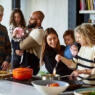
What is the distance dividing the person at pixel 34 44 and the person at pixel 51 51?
0.20 m

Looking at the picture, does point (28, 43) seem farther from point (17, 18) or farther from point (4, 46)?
point (17, 18)

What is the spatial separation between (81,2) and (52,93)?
2.61 metres

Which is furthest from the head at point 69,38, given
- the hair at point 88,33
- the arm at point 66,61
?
the hair at point 88,33

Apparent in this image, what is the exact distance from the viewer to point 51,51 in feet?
10.8

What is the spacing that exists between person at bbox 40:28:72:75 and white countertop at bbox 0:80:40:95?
92cm

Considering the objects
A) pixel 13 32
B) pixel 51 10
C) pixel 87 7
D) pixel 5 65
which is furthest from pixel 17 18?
pixel 51 10

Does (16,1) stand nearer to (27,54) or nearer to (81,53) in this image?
(27,54)

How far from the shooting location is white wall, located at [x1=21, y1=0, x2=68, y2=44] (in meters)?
4.89

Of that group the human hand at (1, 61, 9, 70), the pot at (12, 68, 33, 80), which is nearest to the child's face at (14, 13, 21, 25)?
the human hand at (1, 61, 9, 70)

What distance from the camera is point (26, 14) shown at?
5.40 meters

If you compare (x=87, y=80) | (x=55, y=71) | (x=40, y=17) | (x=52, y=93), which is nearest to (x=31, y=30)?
(x=40, y=17)

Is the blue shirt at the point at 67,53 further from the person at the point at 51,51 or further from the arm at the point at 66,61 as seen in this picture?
the arm at the point at 66,61

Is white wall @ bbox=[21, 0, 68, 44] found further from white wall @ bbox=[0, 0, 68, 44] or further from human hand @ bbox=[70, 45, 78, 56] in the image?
human hand @ bbox=[70, 45, 78, 56]

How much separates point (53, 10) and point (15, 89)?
3082 mm
